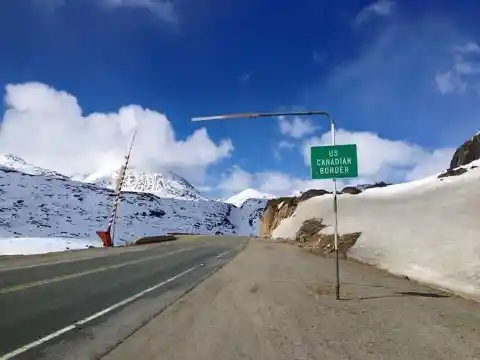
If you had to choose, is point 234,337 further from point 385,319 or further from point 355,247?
point 355,247

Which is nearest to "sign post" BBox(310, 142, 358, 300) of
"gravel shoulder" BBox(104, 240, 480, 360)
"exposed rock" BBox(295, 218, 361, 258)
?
"gravel shoulder" BBox(104, 240, 480, 360)

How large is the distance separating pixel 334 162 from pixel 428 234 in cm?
1214

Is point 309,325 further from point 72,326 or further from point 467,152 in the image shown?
point 467,152

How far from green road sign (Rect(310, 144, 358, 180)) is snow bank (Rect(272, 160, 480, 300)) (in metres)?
5.16

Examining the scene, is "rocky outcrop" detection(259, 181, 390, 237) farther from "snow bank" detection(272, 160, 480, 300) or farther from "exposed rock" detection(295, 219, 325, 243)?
"snow bank" detection(272, 160, 480, 300)

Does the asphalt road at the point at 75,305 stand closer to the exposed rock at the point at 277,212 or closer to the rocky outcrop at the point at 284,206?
the rocky outcrop at the point at 284,206

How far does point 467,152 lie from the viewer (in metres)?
69.1

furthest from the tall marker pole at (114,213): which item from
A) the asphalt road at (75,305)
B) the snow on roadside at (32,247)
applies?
the asphalt road at (75,305)

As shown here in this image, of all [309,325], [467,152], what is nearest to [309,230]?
[467,152]

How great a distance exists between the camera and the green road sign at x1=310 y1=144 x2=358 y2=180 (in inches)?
487

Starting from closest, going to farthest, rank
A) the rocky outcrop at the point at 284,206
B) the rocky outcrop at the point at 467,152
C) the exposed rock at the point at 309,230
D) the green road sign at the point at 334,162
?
the green road sign at the point at 334,162, the exposed rock at the point at 309,230, the rocky outcrop at the point at 467,152, the rocky outcrop at the point at 284,206

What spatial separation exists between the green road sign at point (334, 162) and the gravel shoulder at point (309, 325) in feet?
10.6

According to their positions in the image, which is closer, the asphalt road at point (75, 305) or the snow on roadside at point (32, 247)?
the asphalt road at point (75, 305)

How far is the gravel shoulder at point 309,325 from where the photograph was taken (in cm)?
726
